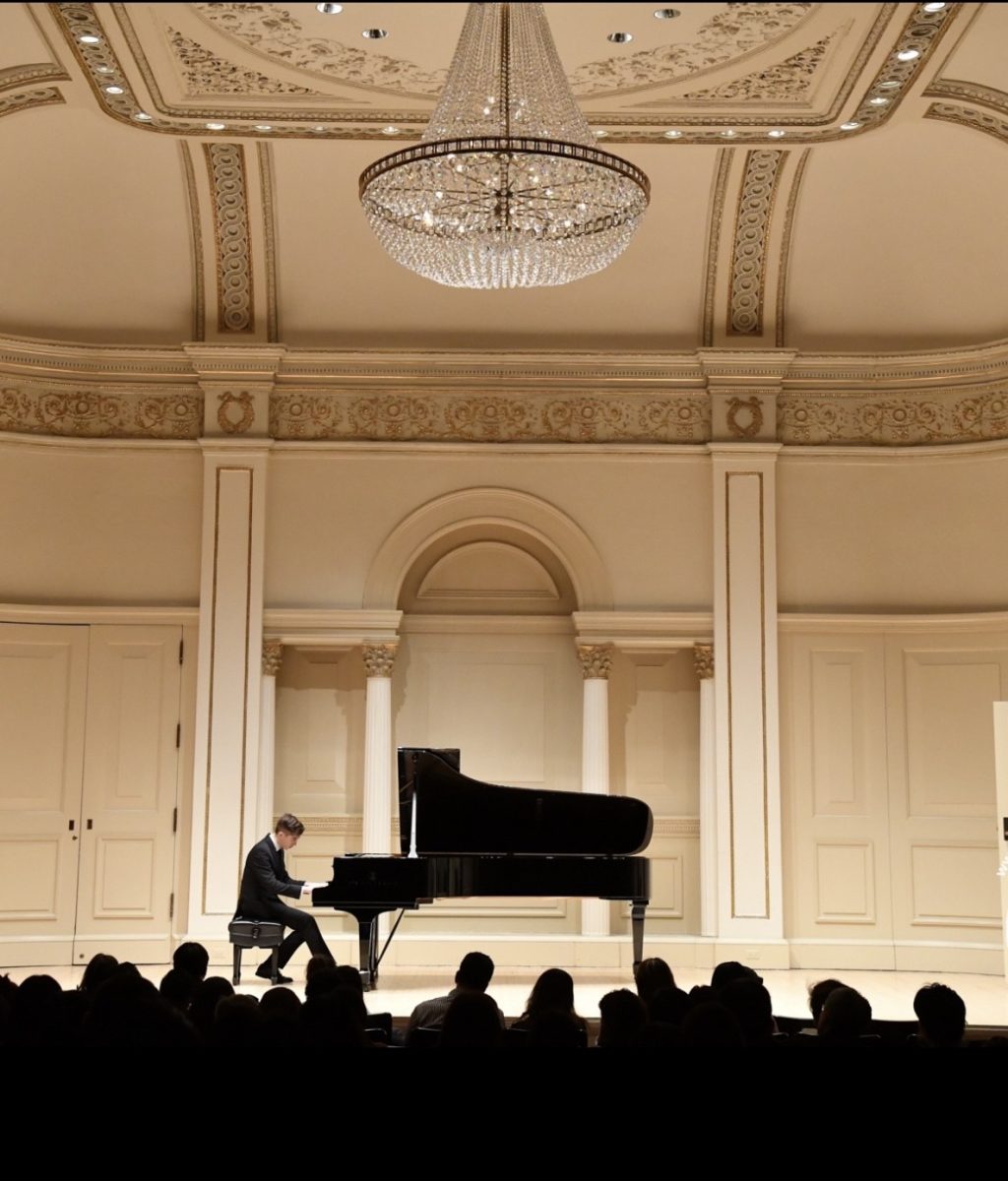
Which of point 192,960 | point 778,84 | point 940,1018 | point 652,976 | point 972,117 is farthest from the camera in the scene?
point 972,117

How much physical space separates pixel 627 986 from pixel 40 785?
403 cm

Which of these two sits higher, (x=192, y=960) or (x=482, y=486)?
(x=482, y=486)

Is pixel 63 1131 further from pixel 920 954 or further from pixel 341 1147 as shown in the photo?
pixel 920 954

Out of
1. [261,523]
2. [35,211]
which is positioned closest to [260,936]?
[261,523]

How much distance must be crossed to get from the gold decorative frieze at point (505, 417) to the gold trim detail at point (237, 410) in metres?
0.21

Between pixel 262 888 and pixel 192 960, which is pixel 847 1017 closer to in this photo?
pixel 192 960

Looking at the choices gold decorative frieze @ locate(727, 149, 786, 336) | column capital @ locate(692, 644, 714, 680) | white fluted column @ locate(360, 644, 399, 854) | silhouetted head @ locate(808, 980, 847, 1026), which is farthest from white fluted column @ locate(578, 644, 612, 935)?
silhouetted head @ locate(808, 980, 847, 1026)

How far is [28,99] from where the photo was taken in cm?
777

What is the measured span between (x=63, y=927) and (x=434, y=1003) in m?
5.82

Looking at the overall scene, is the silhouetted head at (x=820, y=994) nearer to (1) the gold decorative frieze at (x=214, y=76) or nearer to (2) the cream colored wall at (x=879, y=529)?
(1) the gold decorative frieze at (x=214, y=76)

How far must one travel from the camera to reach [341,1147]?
2184 mm

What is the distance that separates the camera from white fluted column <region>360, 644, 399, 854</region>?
Answer: 951 cm

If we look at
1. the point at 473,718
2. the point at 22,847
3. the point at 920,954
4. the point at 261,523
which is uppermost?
the point at 261,523

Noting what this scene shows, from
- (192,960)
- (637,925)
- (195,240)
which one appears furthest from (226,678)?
(192,960)
